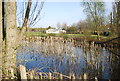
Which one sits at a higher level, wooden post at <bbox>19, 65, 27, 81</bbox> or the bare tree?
the bare tree

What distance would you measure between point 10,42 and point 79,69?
326 cm

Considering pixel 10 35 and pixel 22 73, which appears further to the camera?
pixel 10 35

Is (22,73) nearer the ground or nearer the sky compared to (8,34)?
nearer the ground

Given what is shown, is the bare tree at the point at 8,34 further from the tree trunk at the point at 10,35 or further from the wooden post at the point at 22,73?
the wooden post at the point at 22,73

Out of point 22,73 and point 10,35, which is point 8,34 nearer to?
point 10,35

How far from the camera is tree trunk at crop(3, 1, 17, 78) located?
8.99 feet

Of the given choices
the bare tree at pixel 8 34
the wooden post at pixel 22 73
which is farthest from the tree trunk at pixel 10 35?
the wooden post at pixel 22 73

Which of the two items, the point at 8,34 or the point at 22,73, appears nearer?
the point at 22,73

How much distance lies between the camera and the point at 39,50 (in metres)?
8.09

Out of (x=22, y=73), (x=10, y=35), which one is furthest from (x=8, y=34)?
(x=22, y=73)

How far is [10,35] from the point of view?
2785 millimetres

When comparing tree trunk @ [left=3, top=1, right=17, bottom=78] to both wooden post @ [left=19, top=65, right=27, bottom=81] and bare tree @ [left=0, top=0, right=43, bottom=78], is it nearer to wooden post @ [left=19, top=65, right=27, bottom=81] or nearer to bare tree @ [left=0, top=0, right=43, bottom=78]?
bare tree @ [left=0, top=0, right=43, bottom=78]

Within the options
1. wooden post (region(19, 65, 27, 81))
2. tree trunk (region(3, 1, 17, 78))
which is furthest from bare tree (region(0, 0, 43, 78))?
wooden post (region(19, 65, 27, 81))

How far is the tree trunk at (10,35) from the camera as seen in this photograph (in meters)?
2.74
